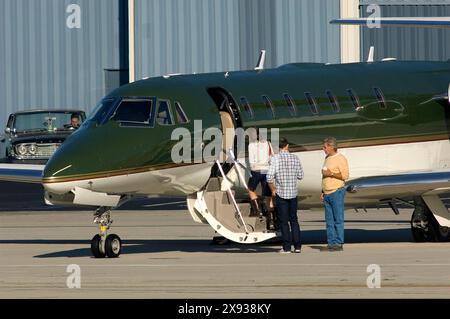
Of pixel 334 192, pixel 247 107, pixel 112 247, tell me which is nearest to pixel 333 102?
pixel 247 107

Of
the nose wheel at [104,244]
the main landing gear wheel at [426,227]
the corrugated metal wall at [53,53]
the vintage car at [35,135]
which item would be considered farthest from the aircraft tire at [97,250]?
the corrugated metal wall at [53,53]

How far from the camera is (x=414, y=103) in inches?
1006

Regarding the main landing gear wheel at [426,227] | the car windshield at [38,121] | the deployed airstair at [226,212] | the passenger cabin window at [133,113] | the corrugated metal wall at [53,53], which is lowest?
the main landing gear wheel at [426,227]

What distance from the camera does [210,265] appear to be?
20906 mm

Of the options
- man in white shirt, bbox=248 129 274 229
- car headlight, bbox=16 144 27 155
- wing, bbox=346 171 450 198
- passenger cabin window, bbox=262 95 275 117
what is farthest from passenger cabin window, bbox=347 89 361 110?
car headlight, bbox=16 144 27 155

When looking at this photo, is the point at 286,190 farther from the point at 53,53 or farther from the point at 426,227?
the point at 53,53

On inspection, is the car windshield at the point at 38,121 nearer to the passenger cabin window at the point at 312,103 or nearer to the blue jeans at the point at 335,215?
the passenger cabin window at the point at 312,103

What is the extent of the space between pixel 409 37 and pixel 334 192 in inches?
1210

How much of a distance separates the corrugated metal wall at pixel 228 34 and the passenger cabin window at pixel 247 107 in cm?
2870

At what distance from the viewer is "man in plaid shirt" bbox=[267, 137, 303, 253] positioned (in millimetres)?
22750

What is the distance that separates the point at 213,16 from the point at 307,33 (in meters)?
3.56

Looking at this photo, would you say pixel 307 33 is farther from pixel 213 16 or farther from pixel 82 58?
pixel 82 58

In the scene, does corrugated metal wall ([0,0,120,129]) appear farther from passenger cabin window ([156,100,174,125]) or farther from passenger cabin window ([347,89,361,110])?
passenger cabin window ([156,100,174,125])

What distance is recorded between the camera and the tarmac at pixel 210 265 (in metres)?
17.5
